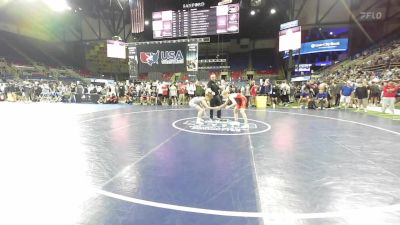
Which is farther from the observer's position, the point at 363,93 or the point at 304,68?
the point at 304,68

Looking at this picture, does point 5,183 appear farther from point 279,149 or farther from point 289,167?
point 279,149

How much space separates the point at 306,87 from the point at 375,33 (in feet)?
59.0

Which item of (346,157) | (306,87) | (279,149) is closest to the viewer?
(346,157)

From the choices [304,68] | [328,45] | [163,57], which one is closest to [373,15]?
[328,45]

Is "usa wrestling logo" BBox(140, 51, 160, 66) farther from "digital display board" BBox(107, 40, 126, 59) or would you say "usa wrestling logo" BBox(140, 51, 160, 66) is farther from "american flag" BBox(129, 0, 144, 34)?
"digital display board" BBox(107, 40, 126, 59)

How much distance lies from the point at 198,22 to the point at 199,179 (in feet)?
65.2

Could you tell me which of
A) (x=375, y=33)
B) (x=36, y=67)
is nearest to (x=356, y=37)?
(x=375, y=33)

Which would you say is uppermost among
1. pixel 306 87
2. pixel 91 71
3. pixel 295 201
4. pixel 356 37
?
pixel 356 37

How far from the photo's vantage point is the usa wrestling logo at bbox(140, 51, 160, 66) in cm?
2053

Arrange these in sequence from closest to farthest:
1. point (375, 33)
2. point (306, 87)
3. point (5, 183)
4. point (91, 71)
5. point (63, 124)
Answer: point (5, 183) < point (63, 124) < point (306, 87) < point (375, 33) < point (91, 71)

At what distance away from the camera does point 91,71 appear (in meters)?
38.8

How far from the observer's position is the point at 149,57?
20.6m

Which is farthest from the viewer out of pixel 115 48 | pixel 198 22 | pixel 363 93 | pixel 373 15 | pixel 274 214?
pixel 373 15

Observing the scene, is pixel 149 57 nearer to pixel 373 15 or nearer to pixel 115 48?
pixel 115 48
